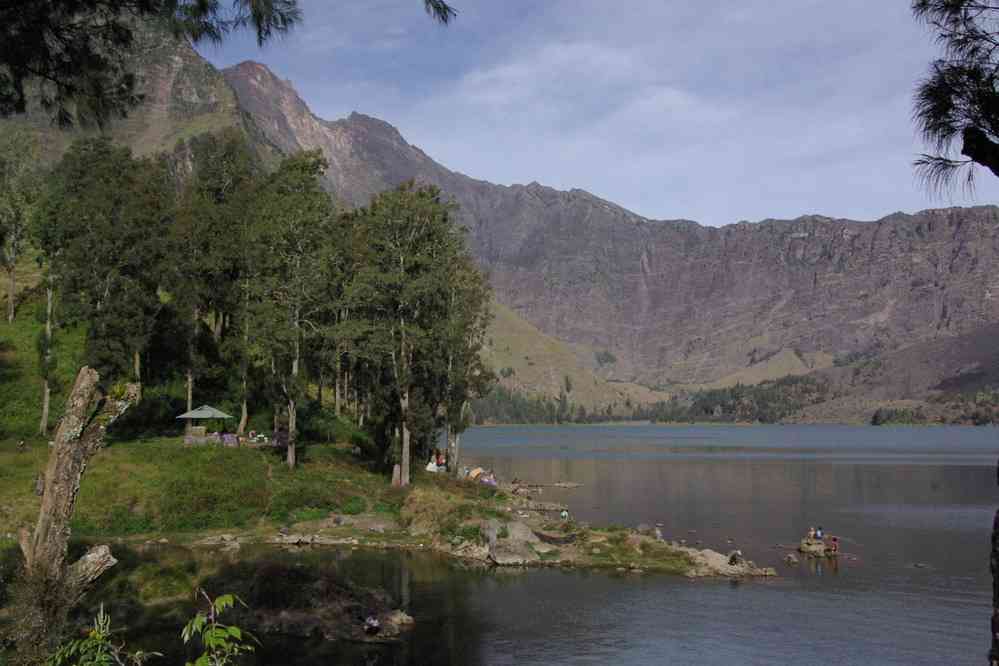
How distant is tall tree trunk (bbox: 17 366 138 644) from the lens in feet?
43.4

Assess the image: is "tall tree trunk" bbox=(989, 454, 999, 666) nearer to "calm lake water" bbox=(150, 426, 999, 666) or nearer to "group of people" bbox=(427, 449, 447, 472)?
"calm lake water" bbox=(150, 426, 999, 666)

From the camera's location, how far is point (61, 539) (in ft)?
44.1

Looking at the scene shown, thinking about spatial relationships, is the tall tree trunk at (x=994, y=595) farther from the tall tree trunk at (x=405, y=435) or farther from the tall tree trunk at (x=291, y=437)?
the tall tree trunk at (x=291, y=437)

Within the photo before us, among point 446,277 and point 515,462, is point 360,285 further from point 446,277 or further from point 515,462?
point 515,462

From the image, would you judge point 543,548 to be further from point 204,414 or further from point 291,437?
point 204,414

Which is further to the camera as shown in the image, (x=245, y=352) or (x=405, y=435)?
(x=245, y=352)

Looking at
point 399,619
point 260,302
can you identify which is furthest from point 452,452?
point 399,619

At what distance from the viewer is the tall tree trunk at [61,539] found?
13.2 m

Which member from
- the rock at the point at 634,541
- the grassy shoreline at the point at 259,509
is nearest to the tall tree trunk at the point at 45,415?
the grassy shoreline at the point at 259,509

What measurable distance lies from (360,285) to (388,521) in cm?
1733

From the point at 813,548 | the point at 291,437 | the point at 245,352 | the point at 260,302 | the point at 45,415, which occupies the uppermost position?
the point at 260,302

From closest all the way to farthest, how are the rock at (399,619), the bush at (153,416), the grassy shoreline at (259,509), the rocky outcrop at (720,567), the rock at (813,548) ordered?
the rock at (399,619)
the rocky outcrop at (720,567)
the grassy shoreline at (259,509)
the rock at (813,548)
the bush at (153,416)

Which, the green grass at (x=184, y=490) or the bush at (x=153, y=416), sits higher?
the bush at (x=153, y=416)

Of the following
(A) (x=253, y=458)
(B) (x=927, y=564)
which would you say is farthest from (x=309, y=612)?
(B) (x=927, y=564)
